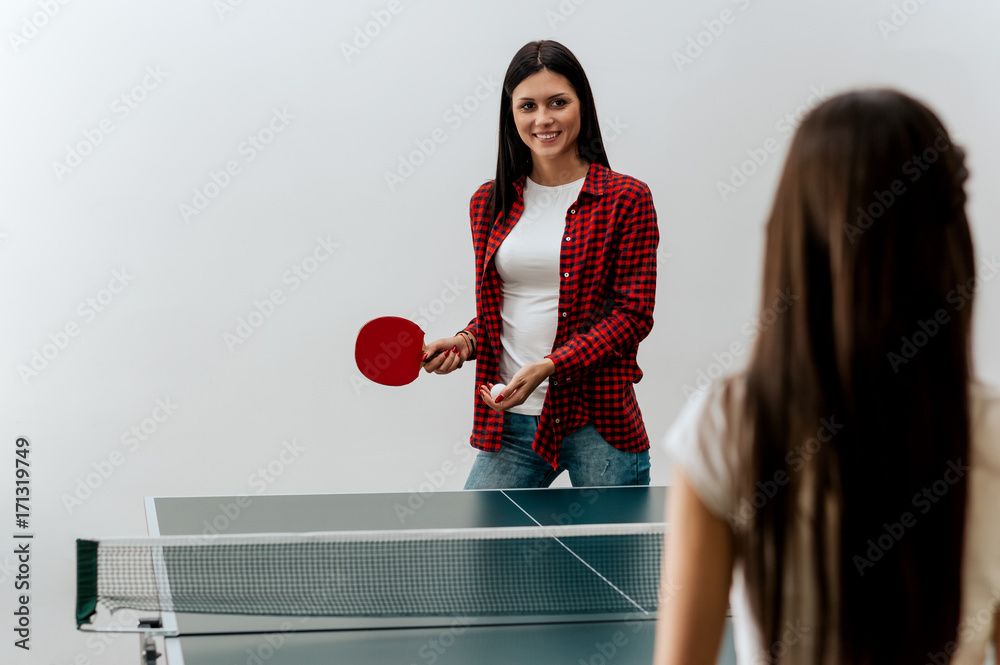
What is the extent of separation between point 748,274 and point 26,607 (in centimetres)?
376

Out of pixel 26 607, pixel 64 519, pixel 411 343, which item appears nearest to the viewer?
pixel 411 343

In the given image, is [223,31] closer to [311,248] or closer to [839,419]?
[311,248]

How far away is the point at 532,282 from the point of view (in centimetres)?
287

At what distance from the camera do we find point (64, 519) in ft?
14.9

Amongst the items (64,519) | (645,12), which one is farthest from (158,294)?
(645,12)
